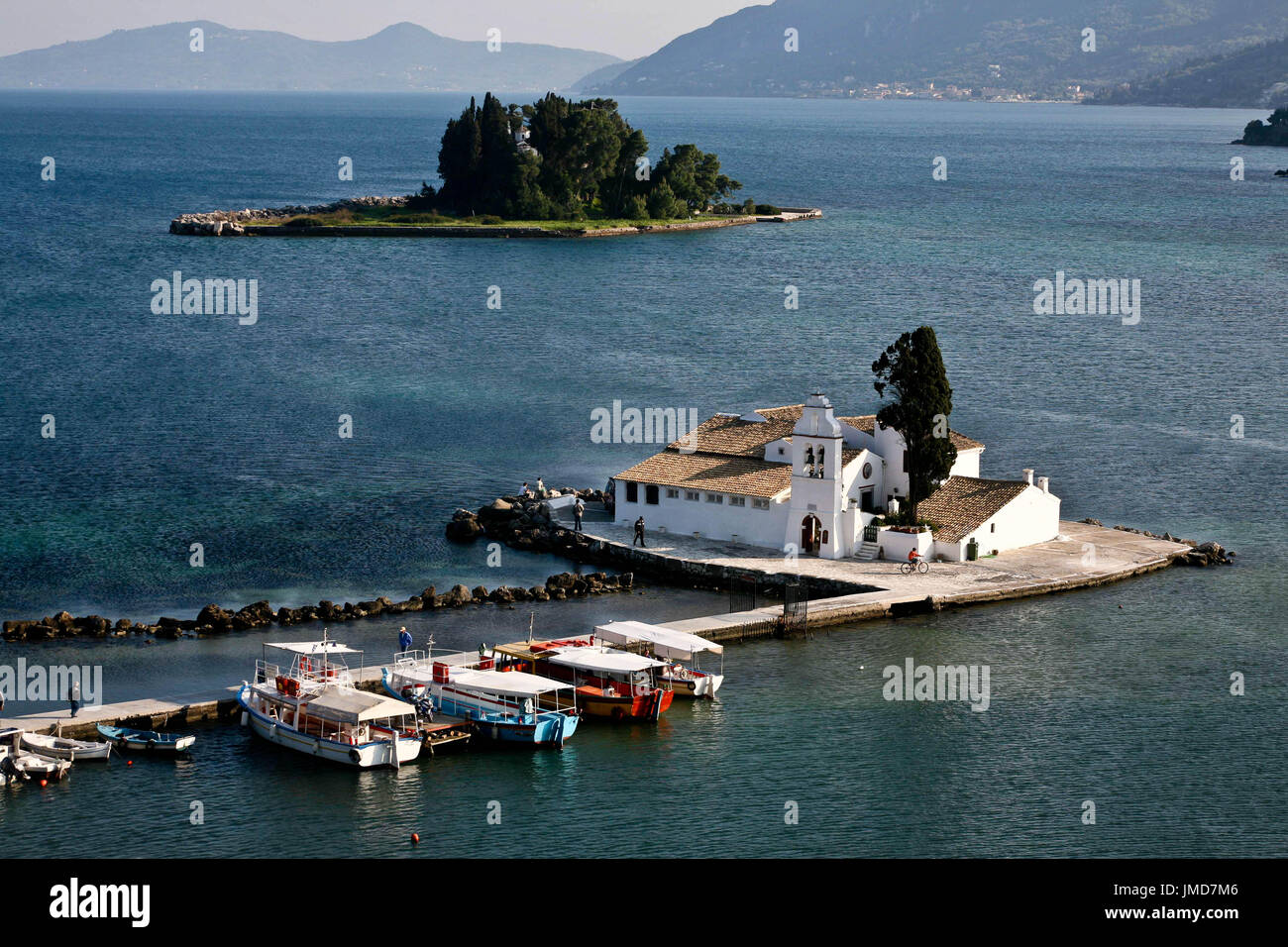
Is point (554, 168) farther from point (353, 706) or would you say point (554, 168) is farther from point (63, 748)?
point (63, 748)

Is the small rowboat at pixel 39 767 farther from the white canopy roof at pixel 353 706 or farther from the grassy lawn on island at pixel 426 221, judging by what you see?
the grassy lawn on island at pixel 426 221

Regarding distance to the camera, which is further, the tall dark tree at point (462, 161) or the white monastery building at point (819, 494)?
the tall dark tree at point (462, 161)

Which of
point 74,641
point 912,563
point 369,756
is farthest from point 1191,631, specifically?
point 74,641

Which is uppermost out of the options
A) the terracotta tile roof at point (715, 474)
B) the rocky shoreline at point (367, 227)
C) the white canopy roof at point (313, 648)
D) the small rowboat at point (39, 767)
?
the rocky shoreline at point (367, 227)

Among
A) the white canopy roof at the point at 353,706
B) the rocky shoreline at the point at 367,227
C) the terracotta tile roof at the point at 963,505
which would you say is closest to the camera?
the white canopy roof at the point at 353,706

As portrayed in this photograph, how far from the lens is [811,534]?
61406 mm

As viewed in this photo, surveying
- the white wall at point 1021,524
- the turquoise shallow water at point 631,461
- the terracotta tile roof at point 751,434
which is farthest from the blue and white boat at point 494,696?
the white wall at point 1021,524

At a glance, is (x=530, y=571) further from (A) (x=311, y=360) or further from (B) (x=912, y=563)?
(A) (x=311, y=360)

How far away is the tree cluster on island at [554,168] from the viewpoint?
6506 inches

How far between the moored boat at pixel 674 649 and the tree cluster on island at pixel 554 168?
378ft

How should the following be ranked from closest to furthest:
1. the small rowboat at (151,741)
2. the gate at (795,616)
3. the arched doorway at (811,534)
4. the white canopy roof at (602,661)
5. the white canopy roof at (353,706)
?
the small rowboat at (151,741), the white canopy roof at (353,706), the white canopy roof at (602,661), the gate at (795,616), the arched doorway at (811,534)

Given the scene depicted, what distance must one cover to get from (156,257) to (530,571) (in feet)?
335

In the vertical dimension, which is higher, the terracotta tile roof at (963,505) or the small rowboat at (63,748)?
the terracotta tile roof at (963,505)

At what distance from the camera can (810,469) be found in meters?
60.4
